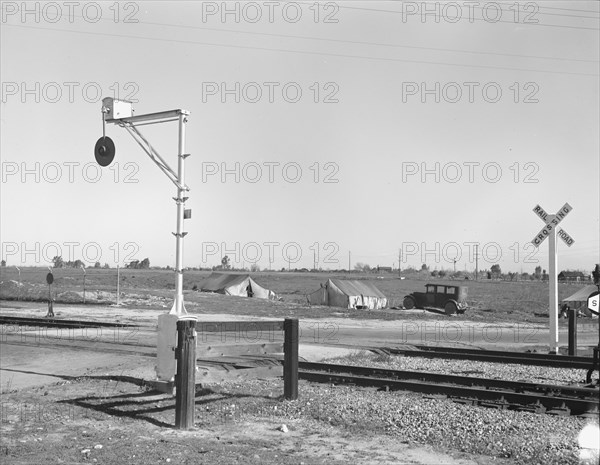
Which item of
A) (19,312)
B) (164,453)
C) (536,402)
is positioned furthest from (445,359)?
(19,312)

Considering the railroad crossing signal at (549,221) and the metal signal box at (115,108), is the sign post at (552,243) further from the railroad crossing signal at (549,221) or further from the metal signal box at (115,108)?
the metal signal box at (115,108)

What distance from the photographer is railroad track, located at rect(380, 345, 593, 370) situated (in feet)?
48.2

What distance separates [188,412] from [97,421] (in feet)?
4.18

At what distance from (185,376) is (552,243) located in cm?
1176

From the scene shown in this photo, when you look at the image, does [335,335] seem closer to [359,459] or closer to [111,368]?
[111,368]

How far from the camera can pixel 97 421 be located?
864 centimetres

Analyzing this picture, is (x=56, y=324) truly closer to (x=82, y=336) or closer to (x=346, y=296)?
(x=82, y=336)

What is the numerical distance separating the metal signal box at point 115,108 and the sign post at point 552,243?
414 inches

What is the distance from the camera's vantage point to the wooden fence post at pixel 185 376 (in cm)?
825

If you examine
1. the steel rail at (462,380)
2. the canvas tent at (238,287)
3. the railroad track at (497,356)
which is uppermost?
the canvas tent at (238,287)

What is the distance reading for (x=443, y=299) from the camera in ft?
122

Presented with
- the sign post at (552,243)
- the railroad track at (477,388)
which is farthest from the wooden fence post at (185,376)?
the sign post at (552,243)

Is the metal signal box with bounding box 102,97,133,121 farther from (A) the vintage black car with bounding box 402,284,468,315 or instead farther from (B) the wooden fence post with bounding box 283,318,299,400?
(A) the vintage black car with bounding box 402,284,468,315

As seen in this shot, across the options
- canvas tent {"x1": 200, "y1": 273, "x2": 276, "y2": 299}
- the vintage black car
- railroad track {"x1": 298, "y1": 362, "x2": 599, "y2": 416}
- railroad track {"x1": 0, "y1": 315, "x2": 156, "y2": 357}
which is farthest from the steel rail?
canvas tent {"x1": 200, "y1": 273, "x2": 276, "y2": 299}
